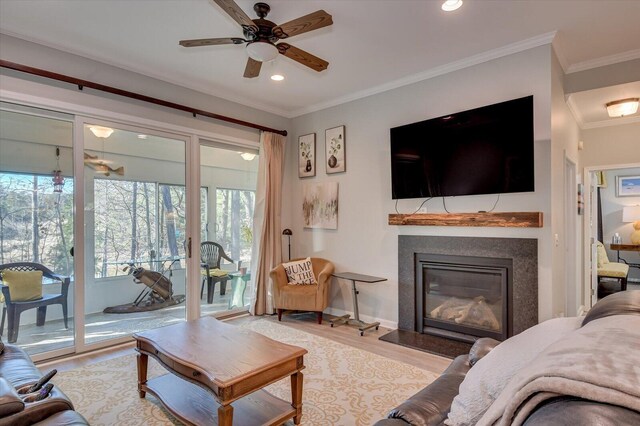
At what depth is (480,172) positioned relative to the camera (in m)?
3.41

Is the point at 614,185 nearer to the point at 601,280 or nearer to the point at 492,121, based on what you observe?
the point at 601,280

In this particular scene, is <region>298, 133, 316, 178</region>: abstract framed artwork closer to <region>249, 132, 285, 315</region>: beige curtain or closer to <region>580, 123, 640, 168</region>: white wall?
<region>249, 132, 285, 315</region>: beige curtain

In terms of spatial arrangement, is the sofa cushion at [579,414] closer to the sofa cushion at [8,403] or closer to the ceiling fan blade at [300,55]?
the sofa cushion at [8,403]

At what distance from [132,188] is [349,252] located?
267 centimetres

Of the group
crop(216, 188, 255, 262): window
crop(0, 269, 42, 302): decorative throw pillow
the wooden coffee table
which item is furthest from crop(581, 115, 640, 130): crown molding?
crop(0, 269, 42, 302): decorative throw pillow

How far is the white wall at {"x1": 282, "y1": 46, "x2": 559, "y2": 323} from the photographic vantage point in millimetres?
3127

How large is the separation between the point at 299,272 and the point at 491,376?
3.69 metres

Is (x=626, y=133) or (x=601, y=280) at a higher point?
(x=626, y=133)

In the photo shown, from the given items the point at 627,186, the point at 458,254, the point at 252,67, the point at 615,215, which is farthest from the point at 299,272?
the point at 627,186

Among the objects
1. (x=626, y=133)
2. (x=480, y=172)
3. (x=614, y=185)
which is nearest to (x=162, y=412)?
(x=480, y=172)

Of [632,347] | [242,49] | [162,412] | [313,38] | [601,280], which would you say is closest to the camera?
[632,347]

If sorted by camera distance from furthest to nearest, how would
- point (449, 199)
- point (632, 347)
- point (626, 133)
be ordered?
point (626, 133) < point (449, 199) < point (632, 347)

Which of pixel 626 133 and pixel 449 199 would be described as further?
pixel 626 133

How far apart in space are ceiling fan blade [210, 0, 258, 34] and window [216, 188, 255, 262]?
2.52 metres
